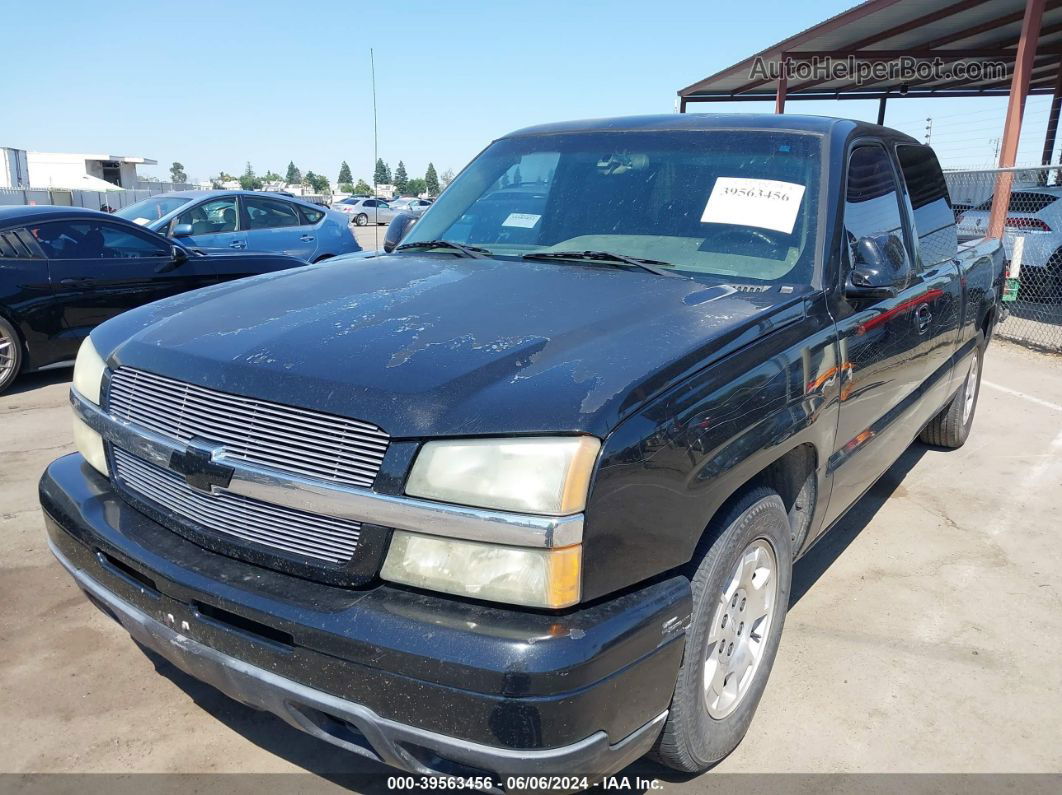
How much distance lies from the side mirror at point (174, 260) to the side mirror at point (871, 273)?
20.1 feet

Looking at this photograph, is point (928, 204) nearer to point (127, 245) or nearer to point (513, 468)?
point (513, 468)

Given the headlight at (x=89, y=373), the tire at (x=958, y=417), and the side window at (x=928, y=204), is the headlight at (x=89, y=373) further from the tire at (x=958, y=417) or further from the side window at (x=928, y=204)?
the tire at (x=958, y=417)

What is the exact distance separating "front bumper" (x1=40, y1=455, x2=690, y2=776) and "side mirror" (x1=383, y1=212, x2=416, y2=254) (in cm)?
208

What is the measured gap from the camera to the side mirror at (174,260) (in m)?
7.26


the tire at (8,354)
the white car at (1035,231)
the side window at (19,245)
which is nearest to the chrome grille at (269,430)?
the tire at (8,354)

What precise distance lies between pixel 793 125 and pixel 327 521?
2.32 m

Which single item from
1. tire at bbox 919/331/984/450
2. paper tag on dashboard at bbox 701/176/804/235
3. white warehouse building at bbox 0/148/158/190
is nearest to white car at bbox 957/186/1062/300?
tire at bbox 919/331/984/450

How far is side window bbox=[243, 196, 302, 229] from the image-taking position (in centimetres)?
1037

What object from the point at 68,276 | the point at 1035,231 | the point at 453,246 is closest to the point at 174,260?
the point at 68,276

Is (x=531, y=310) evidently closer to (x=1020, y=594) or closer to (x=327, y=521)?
(x=327, y=521)

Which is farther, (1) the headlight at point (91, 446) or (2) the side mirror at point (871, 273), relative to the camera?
(2) the side mirror at point (871, 273)

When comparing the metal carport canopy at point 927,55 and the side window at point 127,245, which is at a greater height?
the metal carport canopy at point 927,55

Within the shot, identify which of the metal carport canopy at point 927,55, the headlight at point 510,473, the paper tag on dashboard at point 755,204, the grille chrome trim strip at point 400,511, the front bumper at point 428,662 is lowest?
the front bumper at point 428,662

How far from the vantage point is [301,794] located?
2.31 metres
